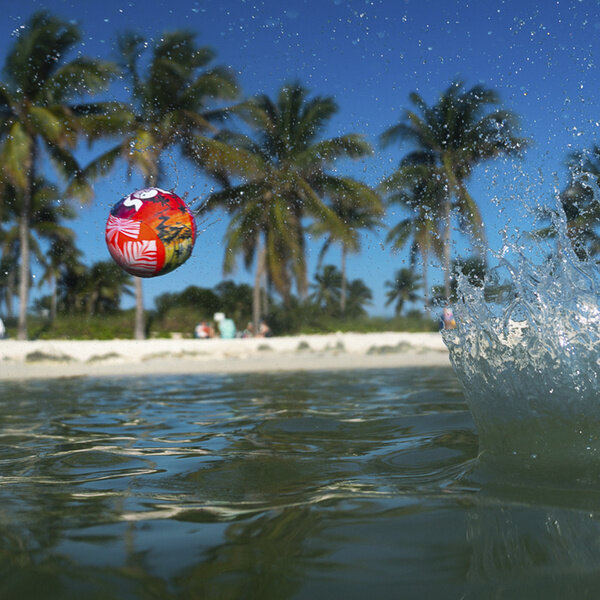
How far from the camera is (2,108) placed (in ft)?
59.5

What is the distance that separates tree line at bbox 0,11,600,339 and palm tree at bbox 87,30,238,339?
35 mm

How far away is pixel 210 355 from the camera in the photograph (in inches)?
472

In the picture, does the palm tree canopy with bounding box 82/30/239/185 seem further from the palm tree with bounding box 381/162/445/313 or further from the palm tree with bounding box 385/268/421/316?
the palm tree with bounding box 385/268/421/316

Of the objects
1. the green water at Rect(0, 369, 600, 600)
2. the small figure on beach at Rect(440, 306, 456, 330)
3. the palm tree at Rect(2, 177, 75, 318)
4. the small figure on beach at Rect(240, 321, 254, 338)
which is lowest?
the green water at Rect(0, 369, 600, 600)

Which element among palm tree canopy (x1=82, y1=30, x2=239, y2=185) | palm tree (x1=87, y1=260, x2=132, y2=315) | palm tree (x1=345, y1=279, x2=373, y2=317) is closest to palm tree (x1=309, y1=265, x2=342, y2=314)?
palm tree (x1=345, y1=279, x2=373, y2=317)

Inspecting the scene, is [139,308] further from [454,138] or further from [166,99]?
[454,138]

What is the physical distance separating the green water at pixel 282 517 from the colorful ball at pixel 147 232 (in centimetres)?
160

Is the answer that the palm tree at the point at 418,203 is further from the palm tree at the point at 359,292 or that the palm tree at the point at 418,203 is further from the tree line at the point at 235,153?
the palm tree at the point at 359,292

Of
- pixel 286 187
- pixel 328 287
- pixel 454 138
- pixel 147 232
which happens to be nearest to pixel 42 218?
pixel 286 187

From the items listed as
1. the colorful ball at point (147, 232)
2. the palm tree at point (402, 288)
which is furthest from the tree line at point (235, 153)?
the palm tree at point (402, 288)

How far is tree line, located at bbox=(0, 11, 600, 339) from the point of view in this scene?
17734 millimetres

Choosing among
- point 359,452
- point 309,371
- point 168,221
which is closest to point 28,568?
point 359,452

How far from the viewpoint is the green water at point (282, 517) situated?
157 cm

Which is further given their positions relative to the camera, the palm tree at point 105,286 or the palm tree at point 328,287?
the palm tree at point 328,287
